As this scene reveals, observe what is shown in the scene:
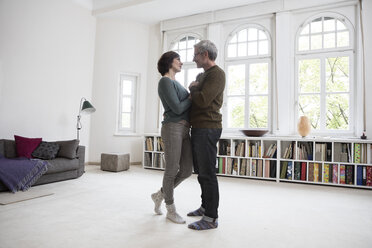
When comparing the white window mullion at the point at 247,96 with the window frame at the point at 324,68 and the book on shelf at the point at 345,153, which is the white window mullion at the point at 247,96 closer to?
the window frame at the point at 324,68

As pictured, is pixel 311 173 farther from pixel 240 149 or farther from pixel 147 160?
pixel 147 160

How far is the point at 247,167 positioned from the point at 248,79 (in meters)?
1.96

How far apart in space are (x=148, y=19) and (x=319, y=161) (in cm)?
505

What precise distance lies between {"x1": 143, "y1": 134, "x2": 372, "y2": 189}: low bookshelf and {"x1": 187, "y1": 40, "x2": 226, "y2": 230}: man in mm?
2923

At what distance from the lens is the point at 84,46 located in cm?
621

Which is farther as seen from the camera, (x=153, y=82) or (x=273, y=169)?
(x=153, y=82)

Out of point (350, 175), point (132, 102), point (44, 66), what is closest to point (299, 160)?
point (350, 175)

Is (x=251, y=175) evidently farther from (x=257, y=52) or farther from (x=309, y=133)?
(x=257, y=52)

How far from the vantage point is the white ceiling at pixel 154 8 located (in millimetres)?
5715

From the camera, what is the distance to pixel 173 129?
225 centimetres

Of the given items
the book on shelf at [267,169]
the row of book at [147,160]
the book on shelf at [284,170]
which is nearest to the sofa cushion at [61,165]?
the row of book at [147,160]

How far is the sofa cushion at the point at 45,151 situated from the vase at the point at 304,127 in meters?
4.32

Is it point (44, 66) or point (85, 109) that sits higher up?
point (44, 66)

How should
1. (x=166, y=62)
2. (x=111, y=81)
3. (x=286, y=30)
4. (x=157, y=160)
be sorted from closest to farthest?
1. (x=166, y=62)
2. (x=286, y=30)
3. (x=157, y=160)
4. (x=111, y=81)
